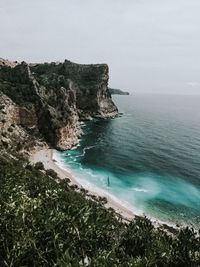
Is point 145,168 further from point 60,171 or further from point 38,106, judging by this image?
point 38,106

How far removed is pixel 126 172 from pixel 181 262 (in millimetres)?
63291

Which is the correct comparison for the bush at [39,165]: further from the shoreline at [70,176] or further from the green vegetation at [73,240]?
the green vegetation at [73,240]

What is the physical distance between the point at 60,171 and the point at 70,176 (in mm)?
3548

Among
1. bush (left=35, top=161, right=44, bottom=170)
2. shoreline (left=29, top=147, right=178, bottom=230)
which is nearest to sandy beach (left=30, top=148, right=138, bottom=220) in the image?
shoreline (left=29, top=147, right=178, bottom=230)

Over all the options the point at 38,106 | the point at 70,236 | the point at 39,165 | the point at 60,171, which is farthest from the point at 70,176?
the point at 70,236

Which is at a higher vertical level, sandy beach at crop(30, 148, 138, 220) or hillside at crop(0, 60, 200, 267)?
hillside at crop(0, 60, 200, 267)

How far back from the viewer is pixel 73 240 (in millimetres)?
40375

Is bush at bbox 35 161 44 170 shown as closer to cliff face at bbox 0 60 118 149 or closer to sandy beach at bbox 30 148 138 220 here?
sandy beach at bbox 30 148 138 220

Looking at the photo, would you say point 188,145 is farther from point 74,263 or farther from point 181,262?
point 74,263

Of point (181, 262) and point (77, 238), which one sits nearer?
point (181, 262)

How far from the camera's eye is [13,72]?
14275 centimetres

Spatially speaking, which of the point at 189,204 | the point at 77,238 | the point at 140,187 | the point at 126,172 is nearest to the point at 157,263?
the point at 77,238

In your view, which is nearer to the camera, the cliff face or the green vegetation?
the green vegetation

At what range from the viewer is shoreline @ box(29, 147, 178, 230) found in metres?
72.1
